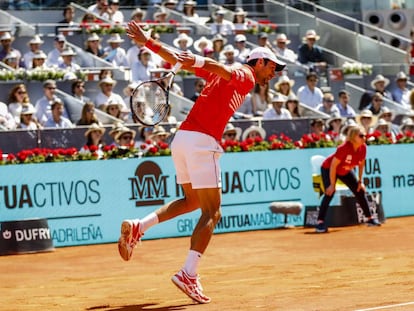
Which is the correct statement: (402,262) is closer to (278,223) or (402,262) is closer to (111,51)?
(278,223)

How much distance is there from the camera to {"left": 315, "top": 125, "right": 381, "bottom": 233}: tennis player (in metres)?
16.7

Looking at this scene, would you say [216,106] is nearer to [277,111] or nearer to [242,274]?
[242,274]

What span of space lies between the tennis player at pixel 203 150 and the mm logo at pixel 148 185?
24.1 feet

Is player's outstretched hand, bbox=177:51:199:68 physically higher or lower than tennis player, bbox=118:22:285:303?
higher

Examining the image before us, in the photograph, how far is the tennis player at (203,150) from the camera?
29.0 feet

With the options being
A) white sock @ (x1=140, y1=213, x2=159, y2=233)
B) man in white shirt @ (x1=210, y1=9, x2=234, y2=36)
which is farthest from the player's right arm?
man in white shirt @ (x1=210, y1=9, x2=234, y2=36)

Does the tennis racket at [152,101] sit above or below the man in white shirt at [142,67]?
above

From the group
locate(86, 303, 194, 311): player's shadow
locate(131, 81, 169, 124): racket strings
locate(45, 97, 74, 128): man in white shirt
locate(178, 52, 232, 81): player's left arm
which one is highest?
locate(178, 52, 232, 81): player's left arm

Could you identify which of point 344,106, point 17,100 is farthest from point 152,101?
point 344,106

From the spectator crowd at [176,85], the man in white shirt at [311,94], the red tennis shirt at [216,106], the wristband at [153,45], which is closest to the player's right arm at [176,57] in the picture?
the wristband at [153,45]

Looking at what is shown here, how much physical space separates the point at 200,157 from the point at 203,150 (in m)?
0.07

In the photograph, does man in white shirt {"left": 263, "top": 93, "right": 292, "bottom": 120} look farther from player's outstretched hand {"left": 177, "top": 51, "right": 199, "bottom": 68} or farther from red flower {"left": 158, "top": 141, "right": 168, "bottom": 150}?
player's outstretched hand {"left": 177, "top": 51, "right": 199, "bottom": 68}

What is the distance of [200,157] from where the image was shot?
912 cm

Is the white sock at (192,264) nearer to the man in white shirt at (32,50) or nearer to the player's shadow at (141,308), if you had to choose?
the player's shadow at (141,308)
